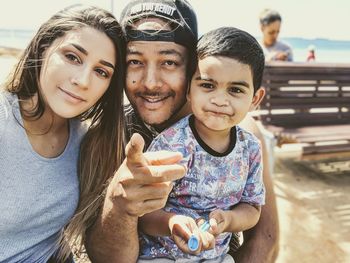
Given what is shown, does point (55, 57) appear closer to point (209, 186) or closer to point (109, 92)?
point (109, 92)

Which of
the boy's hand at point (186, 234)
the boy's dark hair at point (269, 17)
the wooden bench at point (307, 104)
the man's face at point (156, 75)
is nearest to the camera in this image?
the boy's hand at point (186, 234)

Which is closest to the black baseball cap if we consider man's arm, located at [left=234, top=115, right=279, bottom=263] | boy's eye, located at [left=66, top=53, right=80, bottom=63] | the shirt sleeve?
boy's eye, located at [left=66, top=53, right=80, bottom=63]

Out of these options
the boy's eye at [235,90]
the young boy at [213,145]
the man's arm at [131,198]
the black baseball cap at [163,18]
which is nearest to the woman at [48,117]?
the black baseball cap at [163,18]

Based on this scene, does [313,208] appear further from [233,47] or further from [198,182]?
[233,47]

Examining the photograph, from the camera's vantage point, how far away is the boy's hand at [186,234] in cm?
131

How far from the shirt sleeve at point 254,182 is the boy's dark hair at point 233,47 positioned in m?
0.33

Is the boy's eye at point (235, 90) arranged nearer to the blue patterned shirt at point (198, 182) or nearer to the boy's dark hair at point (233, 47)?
the boy's dark hair at point (233, 47)

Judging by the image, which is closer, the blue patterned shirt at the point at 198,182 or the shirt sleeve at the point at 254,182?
the blue patterned shirt at the point at 198,182

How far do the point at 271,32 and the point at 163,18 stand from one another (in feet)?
15.7

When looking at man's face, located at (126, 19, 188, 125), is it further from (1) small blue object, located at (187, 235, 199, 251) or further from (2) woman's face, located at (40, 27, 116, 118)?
(1) small blue object, located at (187, 235, 199, 251)

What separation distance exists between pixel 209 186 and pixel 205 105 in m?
0.36

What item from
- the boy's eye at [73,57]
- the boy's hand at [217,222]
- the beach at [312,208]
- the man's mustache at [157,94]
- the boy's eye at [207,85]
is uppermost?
the boy's eye at [73,57]

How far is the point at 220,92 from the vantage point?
5.52 ft

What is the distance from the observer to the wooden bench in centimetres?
484
